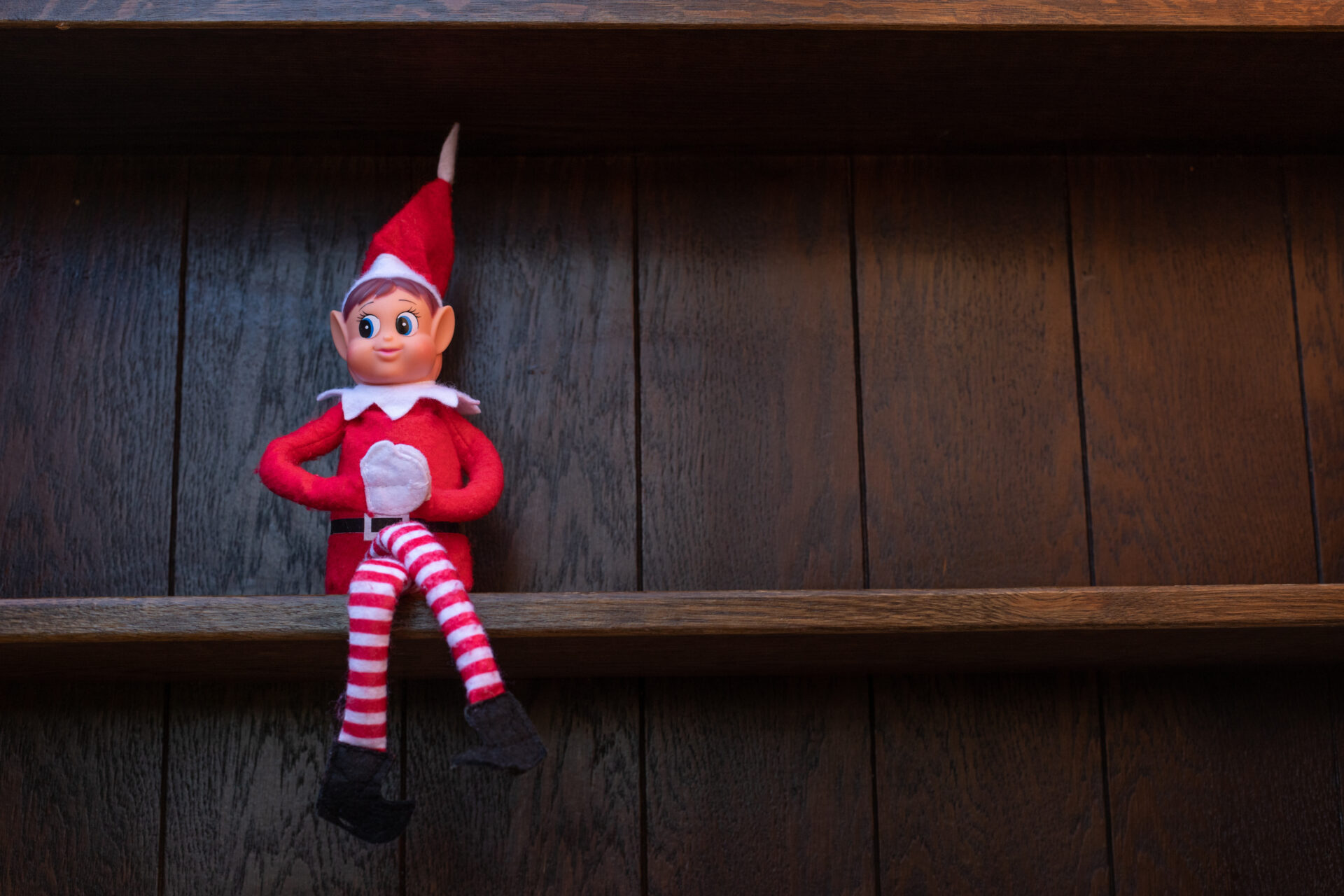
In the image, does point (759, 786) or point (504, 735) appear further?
point (759, 786)

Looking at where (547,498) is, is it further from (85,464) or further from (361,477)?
(85,464)

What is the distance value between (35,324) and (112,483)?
0.50 feet

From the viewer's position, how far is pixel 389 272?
79 centimetres

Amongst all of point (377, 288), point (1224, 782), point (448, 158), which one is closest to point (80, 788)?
point (377, 288)

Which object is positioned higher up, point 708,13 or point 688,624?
point 708,13

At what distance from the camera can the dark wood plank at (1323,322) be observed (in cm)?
94

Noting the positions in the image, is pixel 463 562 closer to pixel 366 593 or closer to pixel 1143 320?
pixel 366 593

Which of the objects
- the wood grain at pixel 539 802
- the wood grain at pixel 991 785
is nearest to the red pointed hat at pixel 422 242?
the wood grain at pixel 539 802

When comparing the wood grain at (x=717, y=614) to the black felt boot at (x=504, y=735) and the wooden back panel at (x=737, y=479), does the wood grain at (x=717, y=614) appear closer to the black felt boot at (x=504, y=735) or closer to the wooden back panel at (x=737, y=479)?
the black felt boot at (x=504, y=735)

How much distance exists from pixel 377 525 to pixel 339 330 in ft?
0.54

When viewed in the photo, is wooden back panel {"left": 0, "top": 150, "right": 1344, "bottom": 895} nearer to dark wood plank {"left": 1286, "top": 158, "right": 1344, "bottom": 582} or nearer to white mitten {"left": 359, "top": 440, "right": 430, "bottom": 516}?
dark wood plank {"left": 1286, "top": 158, "right": 1344, "bottom": 582}

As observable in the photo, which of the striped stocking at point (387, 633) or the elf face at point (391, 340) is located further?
the elf face at point (391, 340)

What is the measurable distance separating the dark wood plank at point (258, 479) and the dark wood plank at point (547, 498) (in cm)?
7

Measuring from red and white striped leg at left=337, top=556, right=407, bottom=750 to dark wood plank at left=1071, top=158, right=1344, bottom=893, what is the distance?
1.89 ft
